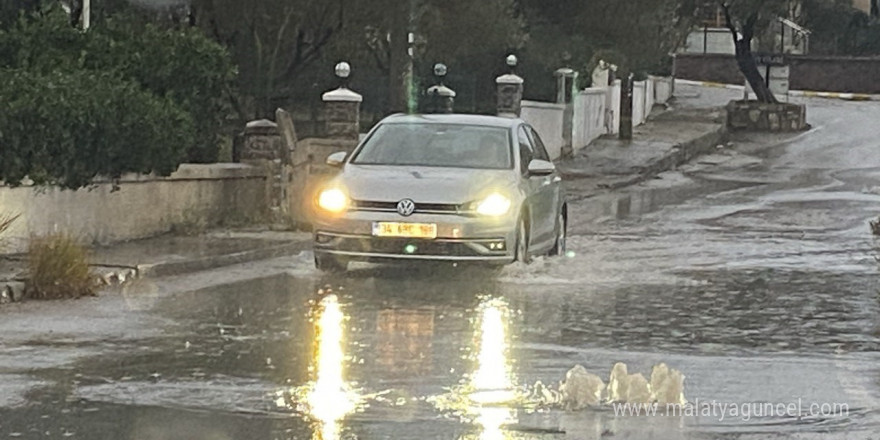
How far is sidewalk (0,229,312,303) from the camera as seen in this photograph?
14672 mm

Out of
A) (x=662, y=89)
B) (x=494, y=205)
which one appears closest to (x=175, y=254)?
(x=494, y=205)

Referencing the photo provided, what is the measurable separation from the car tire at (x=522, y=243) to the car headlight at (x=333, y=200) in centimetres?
161

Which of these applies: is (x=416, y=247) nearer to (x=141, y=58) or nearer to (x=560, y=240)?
(x=560, y=240)

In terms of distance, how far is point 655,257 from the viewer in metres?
17.8

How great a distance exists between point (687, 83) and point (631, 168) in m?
26.6

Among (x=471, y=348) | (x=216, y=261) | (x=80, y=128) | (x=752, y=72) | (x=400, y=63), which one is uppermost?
(x=400, y=63)

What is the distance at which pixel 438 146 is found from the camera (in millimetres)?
16578

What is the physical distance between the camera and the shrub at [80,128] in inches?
627

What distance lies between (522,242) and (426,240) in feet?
4.02

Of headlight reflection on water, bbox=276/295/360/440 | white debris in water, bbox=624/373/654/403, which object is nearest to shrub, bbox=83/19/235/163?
headlight reflection on water, bbox=276/295/360/440

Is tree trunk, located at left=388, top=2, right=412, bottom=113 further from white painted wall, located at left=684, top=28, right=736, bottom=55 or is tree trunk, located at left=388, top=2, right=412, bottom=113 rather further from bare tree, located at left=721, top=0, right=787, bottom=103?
white painted wall, located at left=684, top=28, right=736, bottom=55

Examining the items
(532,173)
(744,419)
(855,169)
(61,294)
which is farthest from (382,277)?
(855,169)

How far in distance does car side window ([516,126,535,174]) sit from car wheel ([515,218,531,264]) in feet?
2.21

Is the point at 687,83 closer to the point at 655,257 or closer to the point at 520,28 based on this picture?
the point at 520,28
